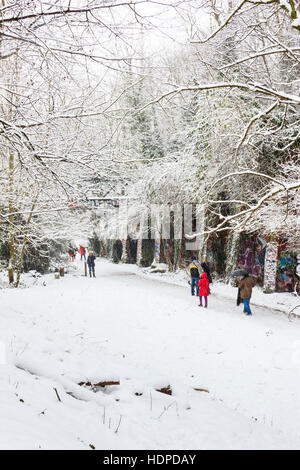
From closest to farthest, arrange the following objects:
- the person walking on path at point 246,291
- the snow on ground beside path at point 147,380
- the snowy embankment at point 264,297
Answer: the snow on ground beside path at point 147,380
the person walking on path at point 246,291
the snowy embankment at point 264,297

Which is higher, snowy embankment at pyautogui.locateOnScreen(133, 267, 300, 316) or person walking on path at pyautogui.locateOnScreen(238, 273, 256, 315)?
person walking on path at pyautogui.locateOnScreen(238, 273, 256, 315)

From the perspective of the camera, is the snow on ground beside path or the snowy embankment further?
the snowy embankment

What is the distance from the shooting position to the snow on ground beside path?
3.20 metres

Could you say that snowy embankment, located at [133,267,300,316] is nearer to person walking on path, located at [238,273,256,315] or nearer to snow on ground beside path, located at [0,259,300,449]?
person walking on path, located at [238,273,256,315]

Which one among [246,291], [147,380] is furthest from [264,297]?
[147,380]

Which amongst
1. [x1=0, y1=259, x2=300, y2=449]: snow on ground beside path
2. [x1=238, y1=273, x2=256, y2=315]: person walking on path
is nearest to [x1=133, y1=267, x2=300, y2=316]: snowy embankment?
[x1=238, y1=273, x2=256, y2=315]: person walking on path

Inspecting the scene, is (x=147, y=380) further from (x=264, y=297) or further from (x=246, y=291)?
(x=264, y=297)

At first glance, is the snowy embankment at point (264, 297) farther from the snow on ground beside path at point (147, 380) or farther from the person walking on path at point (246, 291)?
the snow on ground beside path at point (147, 380)

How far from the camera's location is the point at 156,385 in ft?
15.6

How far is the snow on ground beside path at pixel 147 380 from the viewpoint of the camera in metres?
3.20

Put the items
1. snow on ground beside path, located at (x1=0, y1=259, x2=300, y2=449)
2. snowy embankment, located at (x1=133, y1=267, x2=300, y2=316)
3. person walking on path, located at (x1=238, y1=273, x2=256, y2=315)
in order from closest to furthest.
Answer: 1. snow on ground beside path, located at (x1=0, y1=259, x2=300, y2=449)
2. person walking on path, located at (x1=238, y1=273, x2=256, y2=315)
3. snowy embankment, located at (x1=133, y1=267, x2=300, y2=316)

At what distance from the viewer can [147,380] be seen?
4.82m

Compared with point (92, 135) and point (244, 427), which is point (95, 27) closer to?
point (92, 135)

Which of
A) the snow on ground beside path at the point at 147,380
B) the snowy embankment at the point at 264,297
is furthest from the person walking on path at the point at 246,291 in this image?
the snowy embankment at the point at 264,297
